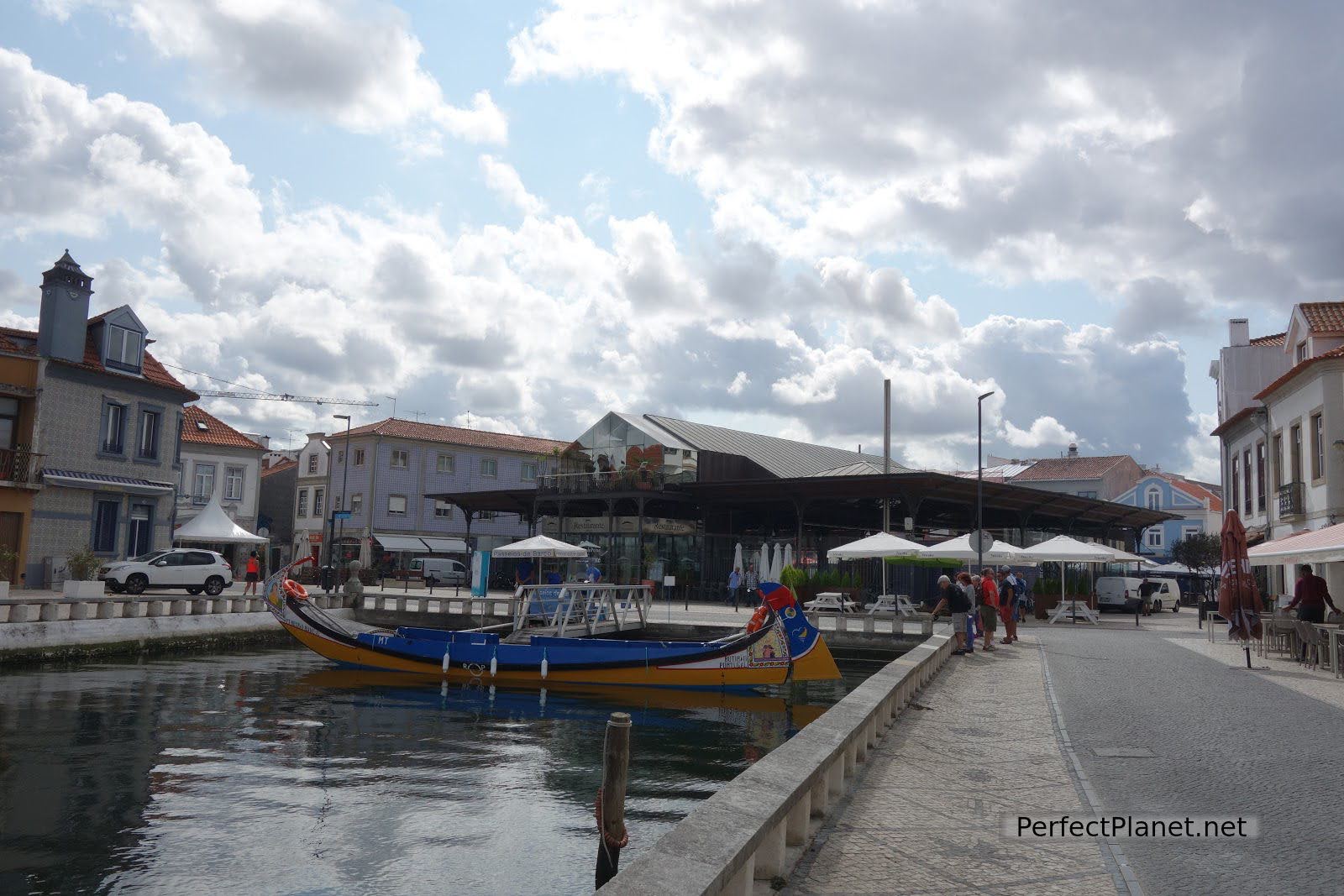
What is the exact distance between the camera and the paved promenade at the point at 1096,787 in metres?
5.60

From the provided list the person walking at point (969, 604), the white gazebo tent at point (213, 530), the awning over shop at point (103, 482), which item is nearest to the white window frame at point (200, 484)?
the white gazebo tent at point (213, 530)

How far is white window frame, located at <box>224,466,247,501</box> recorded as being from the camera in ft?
174

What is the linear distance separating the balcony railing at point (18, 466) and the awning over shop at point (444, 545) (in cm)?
3027

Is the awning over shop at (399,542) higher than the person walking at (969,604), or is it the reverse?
the awning over shop at (399,542)

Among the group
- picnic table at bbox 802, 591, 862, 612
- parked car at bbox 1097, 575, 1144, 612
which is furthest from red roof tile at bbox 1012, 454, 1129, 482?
picnic table at bbox 802, 591, 862, 612

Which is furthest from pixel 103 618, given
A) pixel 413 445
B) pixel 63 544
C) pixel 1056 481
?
pixel 1056 481

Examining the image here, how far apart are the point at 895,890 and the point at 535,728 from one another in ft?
38.7

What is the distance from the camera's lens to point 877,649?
26.0 m

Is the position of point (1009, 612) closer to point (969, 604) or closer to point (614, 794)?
point (969, 604)

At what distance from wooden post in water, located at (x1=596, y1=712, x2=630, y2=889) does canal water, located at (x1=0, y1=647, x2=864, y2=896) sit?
2.28 meters

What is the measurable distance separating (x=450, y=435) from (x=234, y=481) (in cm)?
1360

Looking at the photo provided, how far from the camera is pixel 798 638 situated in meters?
19.3

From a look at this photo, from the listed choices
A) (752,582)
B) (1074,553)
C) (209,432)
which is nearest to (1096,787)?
(1074,553)

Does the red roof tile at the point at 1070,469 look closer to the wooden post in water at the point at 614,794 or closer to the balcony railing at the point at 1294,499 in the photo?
the balcony railing at the point at 1294,499
